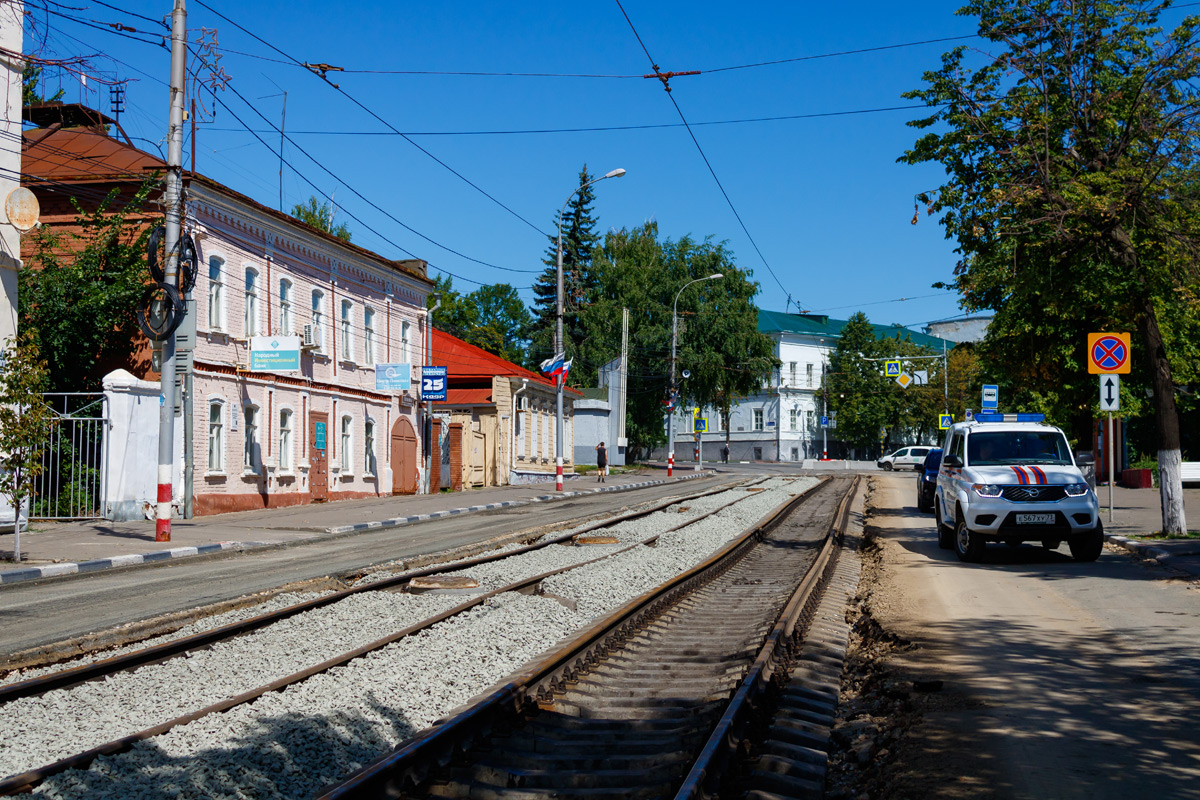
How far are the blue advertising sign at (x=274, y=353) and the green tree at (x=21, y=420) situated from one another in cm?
1069

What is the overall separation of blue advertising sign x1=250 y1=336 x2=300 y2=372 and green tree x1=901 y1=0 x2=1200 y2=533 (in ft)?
51.0

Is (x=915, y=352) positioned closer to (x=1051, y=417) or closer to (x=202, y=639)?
(x=1051, y=417)

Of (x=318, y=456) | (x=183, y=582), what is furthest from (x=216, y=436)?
(x=183, y=582)

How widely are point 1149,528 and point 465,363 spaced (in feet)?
102

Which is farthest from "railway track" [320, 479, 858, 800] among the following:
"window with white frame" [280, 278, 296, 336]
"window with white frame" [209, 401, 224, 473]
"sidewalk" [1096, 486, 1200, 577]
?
"window with white frame" [280, 278, 296, 336]

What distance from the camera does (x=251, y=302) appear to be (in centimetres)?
2741

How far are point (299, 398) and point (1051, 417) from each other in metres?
21.7

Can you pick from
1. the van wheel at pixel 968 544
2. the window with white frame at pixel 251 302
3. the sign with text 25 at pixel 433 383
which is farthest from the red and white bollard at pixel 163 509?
the sign with text 25 at pixel 433 383

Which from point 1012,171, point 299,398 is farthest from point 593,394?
point 1012,171

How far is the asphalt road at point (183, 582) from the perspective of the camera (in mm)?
10016

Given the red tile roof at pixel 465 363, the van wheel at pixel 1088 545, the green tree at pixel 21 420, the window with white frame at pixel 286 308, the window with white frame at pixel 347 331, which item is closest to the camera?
the van wheel at pixel 1088 545

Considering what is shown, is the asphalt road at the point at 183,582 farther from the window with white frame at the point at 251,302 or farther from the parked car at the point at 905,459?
the parked car at the point at 905,459

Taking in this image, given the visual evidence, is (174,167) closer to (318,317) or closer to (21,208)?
(21,208)

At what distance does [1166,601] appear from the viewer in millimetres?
10547
